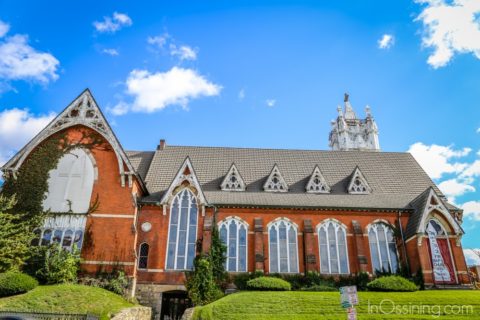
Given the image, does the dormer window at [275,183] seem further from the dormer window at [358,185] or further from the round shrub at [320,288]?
the round shrub at [320,288]

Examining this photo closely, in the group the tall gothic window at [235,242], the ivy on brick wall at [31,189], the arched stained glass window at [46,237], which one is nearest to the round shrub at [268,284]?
the tall gothic window at [235,242]

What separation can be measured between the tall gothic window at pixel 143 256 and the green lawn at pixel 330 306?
6933mm

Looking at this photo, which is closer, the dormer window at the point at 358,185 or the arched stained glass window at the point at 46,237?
the arched stained glass window at the point at 46,237

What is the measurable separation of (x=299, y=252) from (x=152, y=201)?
11.1 metres

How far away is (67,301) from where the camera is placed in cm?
2078

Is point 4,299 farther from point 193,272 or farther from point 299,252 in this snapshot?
point 299,252

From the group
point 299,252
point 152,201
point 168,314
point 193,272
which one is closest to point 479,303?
point 299,252

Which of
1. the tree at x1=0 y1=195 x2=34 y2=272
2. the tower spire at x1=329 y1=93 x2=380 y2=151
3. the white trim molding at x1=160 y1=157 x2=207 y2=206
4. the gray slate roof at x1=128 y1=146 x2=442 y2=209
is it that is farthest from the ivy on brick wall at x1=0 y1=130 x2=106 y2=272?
the tower spire at x1=329 y1=93 x2=380 y2=151

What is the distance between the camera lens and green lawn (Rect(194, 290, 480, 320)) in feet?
65.5

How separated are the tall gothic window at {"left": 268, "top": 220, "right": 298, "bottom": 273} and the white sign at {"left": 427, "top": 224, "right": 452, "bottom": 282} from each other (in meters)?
9.39

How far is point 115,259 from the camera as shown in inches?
1021

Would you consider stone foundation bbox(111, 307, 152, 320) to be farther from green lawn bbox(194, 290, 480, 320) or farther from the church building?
green lawn bbox(194, 290, 480, 320)

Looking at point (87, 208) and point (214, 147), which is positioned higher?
point (214, 147)

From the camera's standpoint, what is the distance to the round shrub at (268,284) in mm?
24922
